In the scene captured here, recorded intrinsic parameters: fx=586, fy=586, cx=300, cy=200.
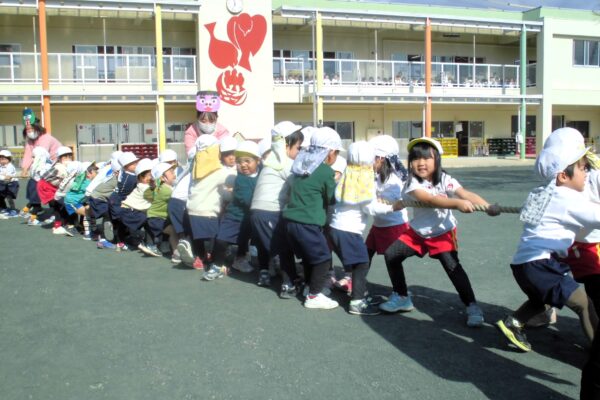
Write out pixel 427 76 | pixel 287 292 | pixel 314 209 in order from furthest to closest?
pixel 427 76
pixel 287 292
pixel 314 209

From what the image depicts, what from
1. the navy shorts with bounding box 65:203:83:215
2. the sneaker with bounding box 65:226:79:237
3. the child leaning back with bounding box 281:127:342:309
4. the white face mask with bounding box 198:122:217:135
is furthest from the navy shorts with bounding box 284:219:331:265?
the sneaker with bounding box 65:226:79:237

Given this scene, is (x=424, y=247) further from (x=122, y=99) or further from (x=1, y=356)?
(x=122, y=99)

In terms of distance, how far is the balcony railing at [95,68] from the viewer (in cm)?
2227

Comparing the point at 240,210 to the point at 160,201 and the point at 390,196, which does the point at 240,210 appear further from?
the point at 390,196

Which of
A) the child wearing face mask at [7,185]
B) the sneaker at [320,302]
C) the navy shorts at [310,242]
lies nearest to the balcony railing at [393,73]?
the child wearing face mask at [7,185]

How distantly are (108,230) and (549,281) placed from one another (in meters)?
7.45

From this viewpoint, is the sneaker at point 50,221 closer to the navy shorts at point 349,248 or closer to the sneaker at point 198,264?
the sneaker at point 198,264

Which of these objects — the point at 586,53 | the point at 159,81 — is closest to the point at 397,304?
the point at 159,81

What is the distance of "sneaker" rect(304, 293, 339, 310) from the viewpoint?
5.04m

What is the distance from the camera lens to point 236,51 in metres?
23.8

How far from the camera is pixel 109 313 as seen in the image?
195 inches

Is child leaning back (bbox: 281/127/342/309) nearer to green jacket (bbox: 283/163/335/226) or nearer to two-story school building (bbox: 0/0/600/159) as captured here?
green jacket (bbox: 283/163/335/226)

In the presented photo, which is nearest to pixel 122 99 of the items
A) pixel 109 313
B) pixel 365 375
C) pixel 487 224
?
pixel 487 224

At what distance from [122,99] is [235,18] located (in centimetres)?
553
